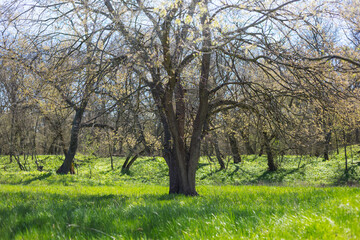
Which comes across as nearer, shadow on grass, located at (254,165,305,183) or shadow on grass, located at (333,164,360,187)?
shadow on grass, located at (333,164,360,187)

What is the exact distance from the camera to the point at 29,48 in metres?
7.89

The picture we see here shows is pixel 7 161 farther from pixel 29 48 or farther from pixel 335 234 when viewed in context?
pixel 335 234

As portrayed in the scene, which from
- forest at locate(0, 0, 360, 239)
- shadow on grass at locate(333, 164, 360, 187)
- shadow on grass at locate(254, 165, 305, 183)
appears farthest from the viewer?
shadow on grass at locate(254, 165, 305, 183)

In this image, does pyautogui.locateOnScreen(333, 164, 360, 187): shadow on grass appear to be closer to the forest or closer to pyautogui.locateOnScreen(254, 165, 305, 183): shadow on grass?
the forest

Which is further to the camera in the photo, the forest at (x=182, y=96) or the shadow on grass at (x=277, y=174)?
the shadow on grass at (x=277, y=174)

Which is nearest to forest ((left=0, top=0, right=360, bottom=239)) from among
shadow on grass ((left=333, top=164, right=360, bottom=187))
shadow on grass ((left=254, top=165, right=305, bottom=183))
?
shadow on grass ((left=333, top=164, right=360, bottom=187))

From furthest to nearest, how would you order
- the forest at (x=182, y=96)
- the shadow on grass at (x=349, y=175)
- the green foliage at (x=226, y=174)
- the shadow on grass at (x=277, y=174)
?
the shadow on grass at (x=277, y=174) → the shadow on grass at (x=349, y=175) → the green foliage at (x=226, y=174) → the forest at (x=182, y=96)

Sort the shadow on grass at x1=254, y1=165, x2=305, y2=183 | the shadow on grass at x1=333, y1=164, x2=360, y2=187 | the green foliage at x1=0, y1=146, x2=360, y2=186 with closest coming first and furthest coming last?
the green foliage at x1=0, y1=146, x2=360, y2=186, the shadow on grass at x1=333, y1=164, x2=360, y2=187, the shadow on grass at x1=254, y1=165, x2=305, y2=183

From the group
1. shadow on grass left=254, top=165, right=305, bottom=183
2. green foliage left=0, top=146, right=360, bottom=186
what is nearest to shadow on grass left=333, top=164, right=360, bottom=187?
green foliage left=0, top=146, right=360, bottom=186

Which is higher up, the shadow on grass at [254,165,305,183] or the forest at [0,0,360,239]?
the forest at [0,0,360,239]

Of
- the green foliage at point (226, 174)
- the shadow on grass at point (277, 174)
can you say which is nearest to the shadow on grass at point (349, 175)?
the green foliage at point (226, 174)

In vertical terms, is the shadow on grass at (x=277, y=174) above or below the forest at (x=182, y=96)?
below

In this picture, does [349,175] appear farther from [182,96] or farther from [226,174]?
[182,96]

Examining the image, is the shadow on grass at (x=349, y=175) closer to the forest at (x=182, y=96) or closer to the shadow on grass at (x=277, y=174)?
the forest at (x=182, y=96)
